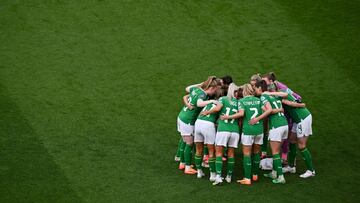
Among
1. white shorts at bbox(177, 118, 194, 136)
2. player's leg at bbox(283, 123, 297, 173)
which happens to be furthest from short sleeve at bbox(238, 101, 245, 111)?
player's leg at bbox(283, 123, 297, 173)

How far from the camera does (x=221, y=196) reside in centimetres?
1178

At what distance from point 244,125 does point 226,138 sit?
42cm

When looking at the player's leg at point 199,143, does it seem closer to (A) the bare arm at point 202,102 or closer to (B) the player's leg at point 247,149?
(A) the bare arm at point 202,102

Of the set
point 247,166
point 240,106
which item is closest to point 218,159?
point 247,166

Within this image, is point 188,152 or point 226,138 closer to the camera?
point 226,138

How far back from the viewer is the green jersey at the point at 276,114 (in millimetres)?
12133

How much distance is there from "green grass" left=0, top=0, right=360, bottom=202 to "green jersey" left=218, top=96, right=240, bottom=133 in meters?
1.09

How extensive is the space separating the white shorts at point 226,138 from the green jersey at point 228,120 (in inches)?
2.9

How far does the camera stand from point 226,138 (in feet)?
39.5

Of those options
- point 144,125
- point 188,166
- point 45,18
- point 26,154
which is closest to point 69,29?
point 45,18

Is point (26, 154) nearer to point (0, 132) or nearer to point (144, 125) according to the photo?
point (0, 132)

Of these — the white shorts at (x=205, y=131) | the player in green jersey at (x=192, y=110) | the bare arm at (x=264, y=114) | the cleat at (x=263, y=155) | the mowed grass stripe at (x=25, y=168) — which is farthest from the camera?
the cleat at (x=263, y=155)

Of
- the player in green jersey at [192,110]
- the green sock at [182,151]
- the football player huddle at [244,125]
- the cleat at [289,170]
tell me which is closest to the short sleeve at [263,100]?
the football player huddle at [244,125]

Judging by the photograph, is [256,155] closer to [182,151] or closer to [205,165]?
[205,165]
